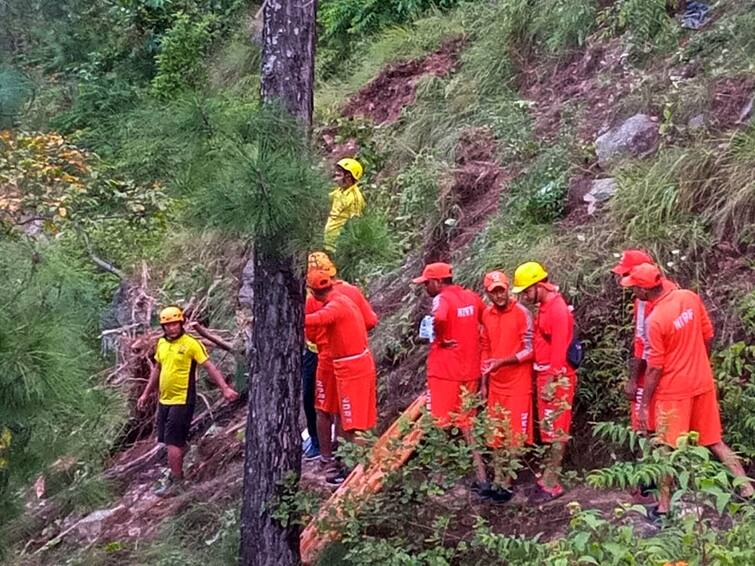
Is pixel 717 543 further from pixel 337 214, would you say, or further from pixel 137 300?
pixel 137 300

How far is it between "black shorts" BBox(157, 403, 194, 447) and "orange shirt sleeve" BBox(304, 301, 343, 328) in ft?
6.41

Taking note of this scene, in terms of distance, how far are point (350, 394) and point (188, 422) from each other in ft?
6.44

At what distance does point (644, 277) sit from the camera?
596cm

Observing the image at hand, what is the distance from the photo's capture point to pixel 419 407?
7.52 meters

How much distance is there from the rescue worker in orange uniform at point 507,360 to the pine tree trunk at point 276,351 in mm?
1264

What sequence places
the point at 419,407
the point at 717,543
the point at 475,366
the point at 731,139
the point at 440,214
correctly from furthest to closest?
the point at 440,214 → the point at 731,139 → the point at 419,407 → the point at 475,366 → the point at 717,543

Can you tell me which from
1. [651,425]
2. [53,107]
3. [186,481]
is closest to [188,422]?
[186,481]

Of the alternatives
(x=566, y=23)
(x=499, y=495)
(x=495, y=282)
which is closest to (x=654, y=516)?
(x=499, y=495)

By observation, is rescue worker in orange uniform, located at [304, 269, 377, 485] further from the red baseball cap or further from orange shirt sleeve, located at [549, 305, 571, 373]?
the red baseball cap

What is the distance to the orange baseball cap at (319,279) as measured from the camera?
22.3ft

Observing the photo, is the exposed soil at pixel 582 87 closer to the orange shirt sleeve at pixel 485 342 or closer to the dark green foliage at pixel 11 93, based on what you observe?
the orange shirt sleeve at pixel 485 342

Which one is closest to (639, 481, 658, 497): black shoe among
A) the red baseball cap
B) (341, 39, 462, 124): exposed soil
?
the red baseball cap

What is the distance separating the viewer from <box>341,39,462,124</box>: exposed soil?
42.8 feet

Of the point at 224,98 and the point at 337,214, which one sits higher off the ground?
the point at 224,98
